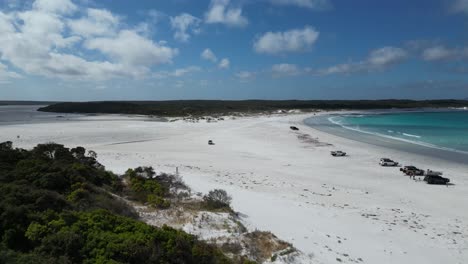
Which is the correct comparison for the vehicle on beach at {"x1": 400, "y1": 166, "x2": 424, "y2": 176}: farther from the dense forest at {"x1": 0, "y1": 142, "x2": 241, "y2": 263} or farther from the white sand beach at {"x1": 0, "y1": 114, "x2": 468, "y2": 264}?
the dense forest at {"x1": 0, "y1": 142, "x2": 241, "y2": 263}

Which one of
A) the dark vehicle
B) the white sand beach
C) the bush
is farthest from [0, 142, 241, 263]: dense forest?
the dark vehicle

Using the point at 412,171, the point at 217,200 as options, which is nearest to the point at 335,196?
the point at 217,200

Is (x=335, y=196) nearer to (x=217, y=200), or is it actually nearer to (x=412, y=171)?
(x=217, y=200)

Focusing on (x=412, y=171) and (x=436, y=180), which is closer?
(x=436, y=180)

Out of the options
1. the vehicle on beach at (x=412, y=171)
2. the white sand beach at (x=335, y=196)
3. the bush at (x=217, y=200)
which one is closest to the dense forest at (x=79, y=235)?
the bush at (x=217, y=200)

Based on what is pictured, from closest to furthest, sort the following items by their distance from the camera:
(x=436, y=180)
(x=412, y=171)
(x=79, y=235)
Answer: (x=79, y=235) < (x=436, y=180) < (x=412, y=171)

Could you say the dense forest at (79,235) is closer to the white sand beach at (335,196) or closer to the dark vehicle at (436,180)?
the white sand beach at (335,196)

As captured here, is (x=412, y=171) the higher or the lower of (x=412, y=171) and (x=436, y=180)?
the higher

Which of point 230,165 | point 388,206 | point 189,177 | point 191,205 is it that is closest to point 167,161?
point 230,165

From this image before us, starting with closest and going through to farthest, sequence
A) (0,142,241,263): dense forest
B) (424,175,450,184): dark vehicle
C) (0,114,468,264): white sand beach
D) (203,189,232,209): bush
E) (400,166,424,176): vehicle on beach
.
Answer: (0,142,241,263): dense forest < (0,114,468,264): white sand beach < (203,189,232,209): bush < (424,175,450,184): dark vehicle < (400,166,424,176): vehicle on beach
